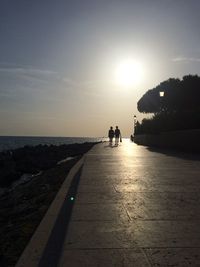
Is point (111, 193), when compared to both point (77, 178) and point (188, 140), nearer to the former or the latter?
point (77, 178)

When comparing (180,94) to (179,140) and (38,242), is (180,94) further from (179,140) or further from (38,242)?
(38,242)

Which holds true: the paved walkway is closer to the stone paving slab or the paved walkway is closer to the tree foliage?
the stone paving slab

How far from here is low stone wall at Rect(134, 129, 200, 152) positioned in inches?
989

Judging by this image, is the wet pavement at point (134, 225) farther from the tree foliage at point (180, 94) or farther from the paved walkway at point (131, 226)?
the tree foliage at point (180, 94)

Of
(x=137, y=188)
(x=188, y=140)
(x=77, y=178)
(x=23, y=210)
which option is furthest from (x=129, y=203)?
(x=188, y=140)

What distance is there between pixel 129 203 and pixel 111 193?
3.94 ft

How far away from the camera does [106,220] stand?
682 centimetres

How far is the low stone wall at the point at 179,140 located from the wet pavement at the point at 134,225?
14.4m

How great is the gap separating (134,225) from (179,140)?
22311 mm

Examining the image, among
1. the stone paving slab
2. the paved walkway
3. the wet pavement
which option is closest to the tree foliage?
the wet pavement

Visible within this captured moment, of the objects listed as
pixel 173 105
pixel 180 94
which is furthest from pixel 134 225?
pixel 173 105

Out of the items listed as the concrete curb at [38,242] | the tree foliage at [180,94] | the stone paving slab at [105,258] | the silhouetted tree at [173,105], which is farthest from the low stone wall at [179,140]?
the tree foliage at [180,94]

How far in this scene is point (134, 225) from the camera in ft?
21.4

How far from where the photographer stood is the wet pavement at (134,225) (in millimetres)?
5051
